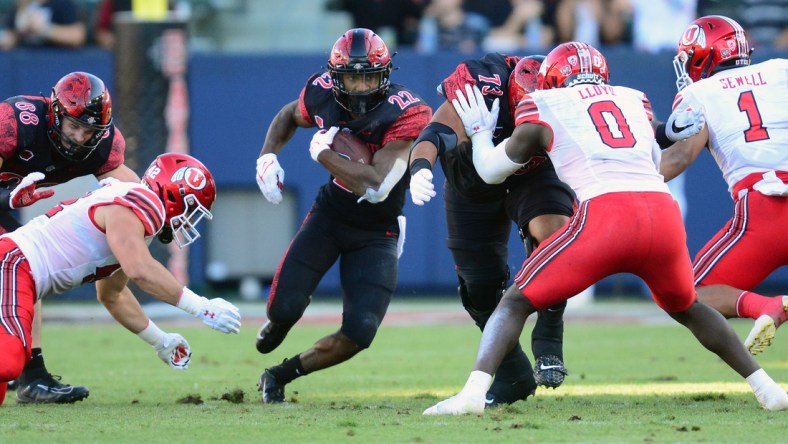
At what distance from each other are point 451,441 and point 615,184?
4.81 ft

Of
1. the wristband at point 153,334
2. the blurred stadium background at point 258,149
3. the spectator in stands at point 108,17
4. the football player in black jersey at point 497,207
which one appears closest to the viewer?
the football player in black jersey at point 497,207

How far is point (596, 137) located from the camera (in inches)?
218

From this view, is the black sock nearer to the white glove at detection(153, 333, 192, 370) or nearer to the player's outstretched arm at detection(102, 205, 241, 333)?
the white glove at detection(153, 333, 192, 370)

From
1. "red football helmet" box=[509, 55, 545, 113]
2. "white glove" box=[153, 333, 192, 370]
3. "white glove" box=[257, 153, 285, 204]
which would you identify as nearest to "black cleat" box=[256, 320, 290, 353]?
"white glove" box=[153, 333, 192, 370]

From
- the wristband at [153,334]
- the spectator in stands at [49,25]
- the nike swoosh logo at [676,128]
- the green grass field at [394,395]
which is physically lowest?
the green grass field at [394,395]

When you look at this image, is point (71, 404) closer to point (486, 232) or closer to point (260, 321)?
point (486, 232)

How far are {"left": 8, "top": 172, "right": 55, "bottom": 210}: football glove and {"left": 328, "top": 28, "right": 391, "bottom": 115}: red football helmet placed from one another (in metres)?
1.69

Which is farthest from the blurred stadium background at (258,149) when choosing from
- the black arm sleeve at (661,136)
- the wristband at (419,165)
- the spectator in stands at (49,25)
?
the wristband at (419,165)

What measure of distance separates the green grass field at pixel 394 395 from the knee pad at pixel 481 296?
0.55 meters

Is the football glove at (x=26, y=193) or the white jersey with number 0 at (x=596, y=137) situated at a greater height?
the white jersey with number 0 at (x=596, y=137)

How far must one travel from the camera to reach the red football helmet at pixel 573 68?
5789mm

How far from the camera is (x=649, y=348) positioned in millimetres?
9469

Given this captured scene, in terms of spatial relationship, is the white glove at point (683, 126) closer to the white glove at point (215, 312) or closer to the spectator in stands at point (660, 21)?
the white glove at point (215, 312)

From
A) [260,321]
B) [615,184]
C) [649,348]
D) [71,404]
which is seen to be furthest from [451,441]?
[260,321]
